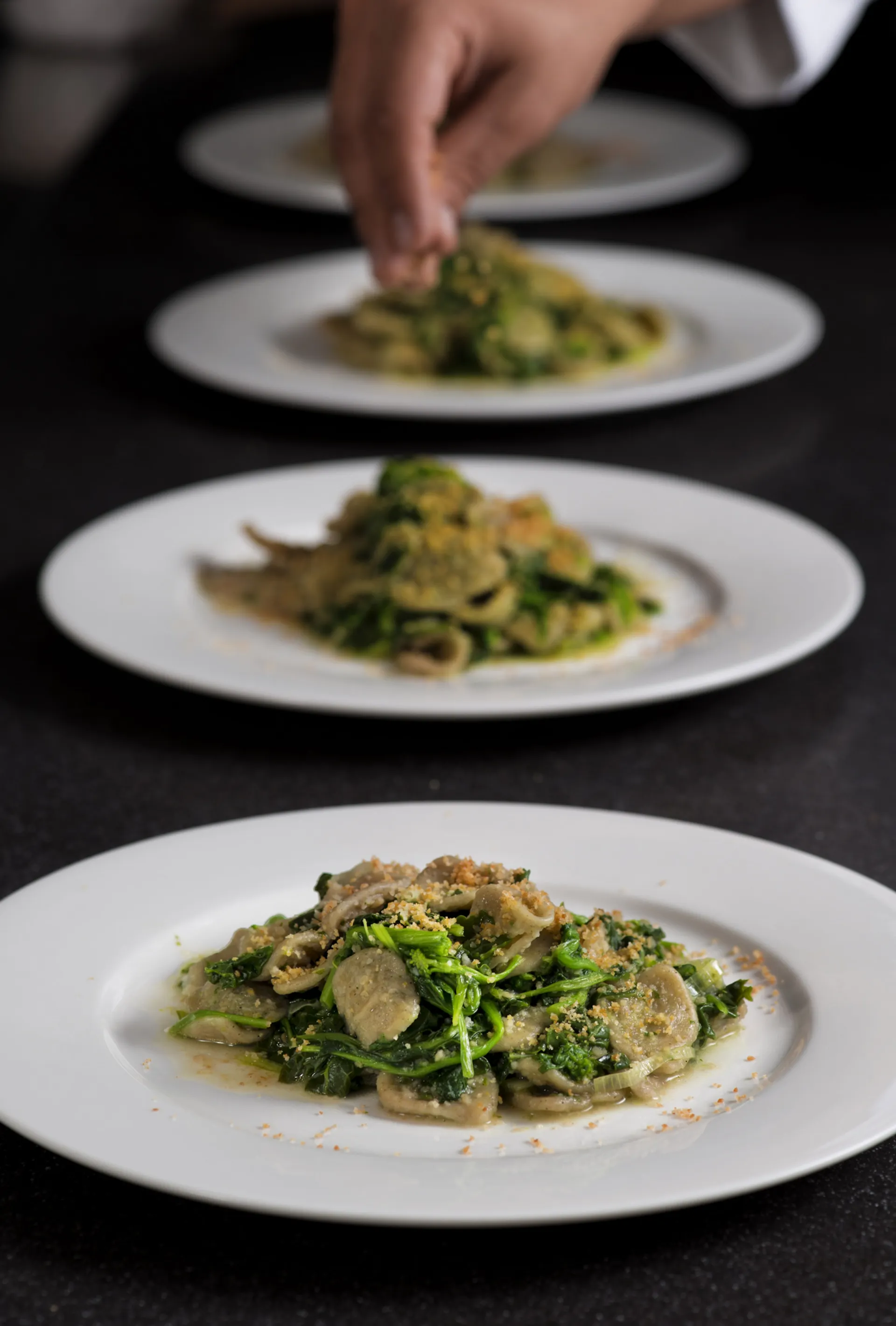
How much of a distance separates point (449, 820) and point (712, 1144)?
49 centimetres

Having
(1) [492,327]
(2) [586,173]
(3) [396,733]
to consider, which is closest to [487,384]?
(1) [492,327]

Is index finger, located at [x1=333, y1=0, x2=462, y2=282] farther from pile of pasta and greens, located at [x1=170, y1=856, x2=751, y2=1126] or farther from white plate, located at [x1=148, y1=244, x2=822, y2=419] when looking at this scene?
pile of pasta and greens, located at [x1=170, y1=856, x2=751, y2=1126]

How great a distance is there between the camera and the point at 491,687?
1.97 metres

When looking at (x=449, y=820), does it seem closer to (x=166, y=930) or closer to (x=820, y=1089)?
(x=166, y=930)

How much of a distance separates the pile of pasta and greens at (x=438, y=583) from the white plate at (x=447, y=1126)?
0.53m

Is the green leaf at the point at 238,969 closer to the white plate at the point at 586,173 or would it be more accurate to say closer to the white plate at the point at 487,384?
the white plate at the point at 487,384

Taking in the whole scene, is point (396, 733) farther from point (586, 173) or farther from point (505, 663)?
point (586, 173)

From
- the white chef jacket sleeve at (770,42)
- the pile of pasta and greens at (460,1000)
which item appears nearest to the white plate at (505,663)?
the pile of pasta and greens at (460,1000)

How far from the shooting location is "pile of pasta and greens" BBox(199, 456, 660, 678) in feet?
7.07

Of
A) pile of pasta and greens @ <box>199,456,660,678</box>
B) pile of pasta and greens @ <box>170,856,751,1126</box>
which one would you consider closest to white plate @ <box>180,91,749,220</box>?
pile of pasta and greens @ <box>199,456,660,678</box>

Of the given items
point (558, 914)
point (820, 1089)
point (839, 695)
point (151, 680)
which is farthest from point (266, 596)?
point (820, 1089)

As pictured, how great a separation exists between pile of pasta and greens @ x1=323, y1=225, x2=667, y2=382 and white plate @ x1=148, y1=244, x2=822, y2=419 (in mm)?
41

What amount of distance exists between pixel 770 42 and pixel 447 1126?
2.51 meters

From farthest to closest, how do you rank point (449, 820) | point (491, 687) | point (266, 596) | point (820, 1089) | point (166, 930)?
point (266, 596)
point (491, 687)
point (449, 820)
point (166, 930)
point (820, 1089)
